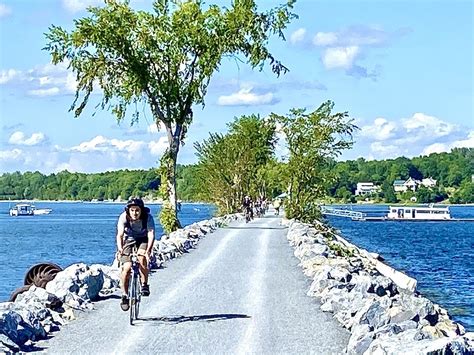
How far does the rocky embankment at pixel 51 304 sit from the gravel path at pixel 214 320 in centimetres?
23

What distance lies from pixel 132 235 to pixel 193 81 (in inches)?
906

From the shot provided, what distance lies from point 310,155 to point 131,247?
3908 cm

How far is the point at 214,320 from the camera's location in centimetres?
1414

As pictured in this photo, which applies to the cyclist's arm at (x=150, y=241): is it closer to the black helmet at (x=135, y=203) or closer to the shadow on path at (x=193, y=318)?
the black helmet at (x=135, y=203)

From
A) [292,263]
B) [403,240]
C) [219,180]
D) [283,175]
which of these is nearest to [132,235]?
[292,263]

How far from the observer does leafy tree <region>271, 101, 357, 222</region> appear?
52219mm

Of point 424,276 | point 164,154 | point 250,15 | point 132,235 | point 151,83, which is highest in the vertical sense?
point 250,15

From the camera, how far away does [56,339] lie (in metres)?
12.5

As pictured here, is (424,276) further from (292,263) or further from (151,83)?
(292,263)

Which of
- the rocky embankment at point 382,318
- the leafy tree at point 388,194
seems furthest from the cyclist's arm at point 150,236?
the leafy tree at point 388,194

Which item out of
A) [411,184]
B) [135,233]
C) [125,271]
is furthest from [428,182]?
[125,271]

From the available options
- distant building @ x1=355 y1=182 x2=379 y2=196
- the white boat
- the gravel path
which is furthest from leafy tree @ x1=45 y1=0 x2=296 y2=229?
distant building @ x1=355 y1=182 x2=379 y2=196

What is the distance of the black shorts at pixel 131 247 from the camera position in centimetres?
1400

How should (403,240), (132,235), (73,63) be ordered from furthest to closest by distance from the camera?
(403,240)
(73,63)
(132,235)
